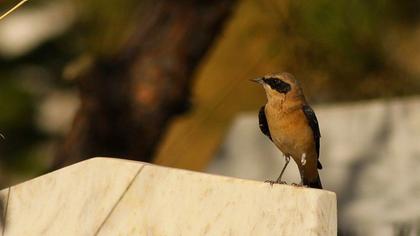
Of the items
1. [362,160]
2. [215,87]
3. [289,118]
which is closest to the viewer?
[289,118]

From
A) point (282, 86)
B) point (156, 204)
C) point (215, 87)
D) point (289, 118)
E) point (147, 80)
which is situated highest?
point (156, 204)

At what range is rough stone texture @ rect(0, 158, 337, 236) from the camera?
3334 millimetres

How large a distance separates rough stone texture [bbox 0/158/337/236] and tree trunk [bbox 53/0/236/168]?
8.00 ft

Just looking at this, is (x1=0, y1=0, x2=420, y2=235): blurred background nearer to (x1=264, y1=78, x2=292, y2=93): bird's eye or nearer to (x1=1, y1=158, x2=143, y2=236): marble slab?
(x1=264, y1=78, x2=292, y2=93): bird's eye

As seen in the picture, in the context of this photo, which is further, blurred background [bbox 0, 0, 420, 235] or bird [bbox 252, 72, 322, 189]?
blurred background [bbox 0, 0, 420, 235]

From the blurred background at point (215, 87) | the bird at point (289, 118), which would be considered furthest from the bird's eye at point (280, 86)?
the blurred background at point (215, 87)

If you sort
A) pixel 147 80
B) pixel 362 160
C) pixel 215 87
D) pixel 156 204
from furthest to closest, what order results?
pixel 215 87 < pixel 147 80 < pixel 362 160 < pixel 156 204

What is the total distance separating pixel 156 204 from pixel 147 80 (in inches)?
109

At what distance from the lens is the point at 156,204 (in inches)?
139

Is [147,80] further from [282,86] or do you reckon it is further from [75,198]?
[75,198]

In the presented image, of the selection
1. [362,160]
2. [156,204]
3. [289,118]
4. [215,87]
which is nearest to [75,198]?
[156,204]

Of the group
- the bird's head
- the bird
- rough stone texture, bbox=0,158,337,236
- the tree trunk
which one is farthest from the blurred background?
rough stone texture, bbox=0,158,337,236

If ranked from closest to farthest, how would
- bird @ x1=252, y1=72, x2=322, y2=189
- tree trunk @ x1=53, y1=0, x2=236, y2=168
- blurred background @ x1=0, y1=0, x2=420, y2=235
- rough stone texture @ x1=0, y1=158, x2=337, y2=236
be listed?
rough stone texture @ x1=0, y1=158, x2=337, y2=236
bird @ x1=252, y1=72, x2=322, y2=189
blurred background @ x1=0, y1=0, x2=420, y2=235
tree trunk @ x1=53, y1=0, x2=236, y2=168

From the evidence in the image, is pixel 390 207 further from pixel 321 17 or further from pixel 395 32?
pixel 395 32
